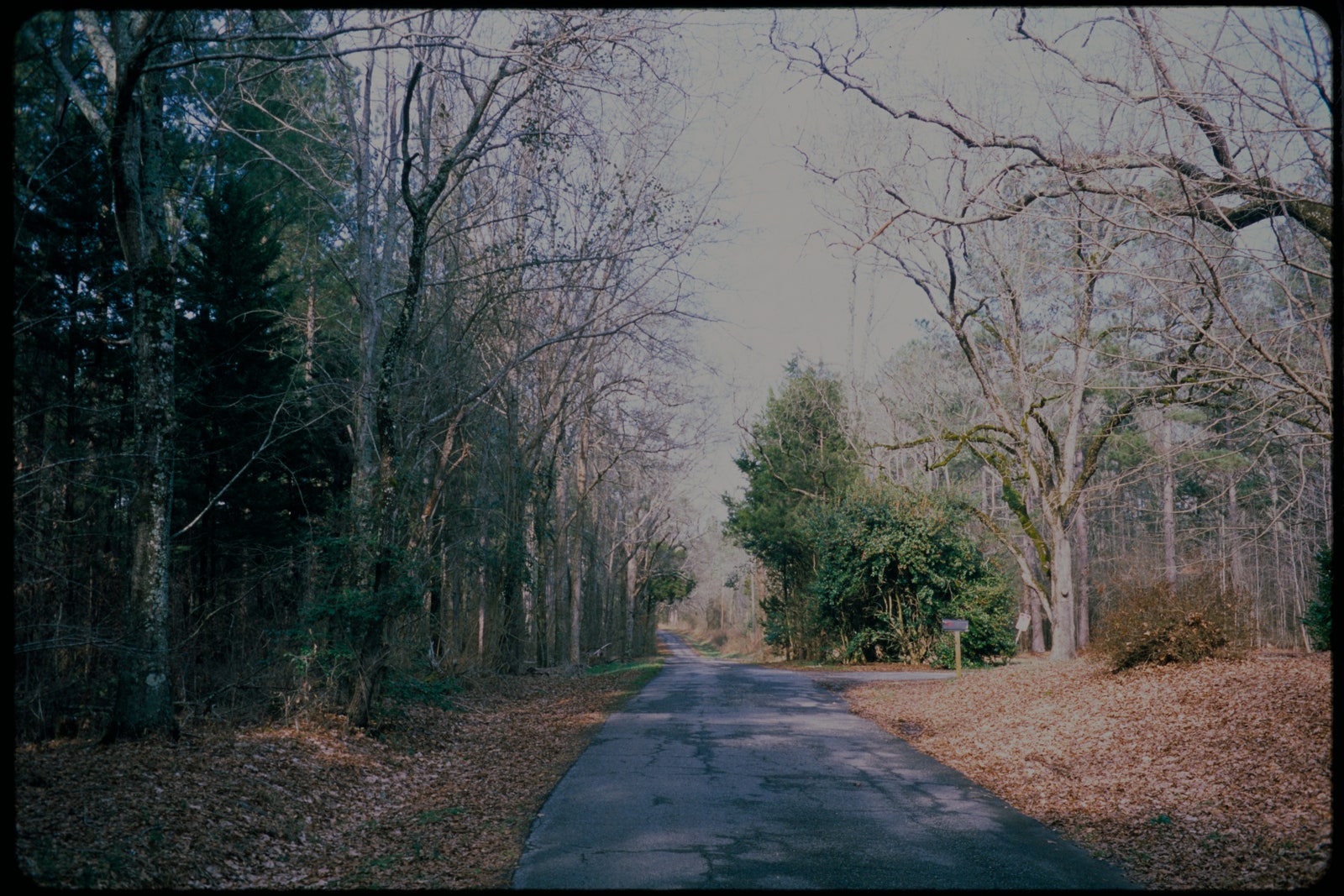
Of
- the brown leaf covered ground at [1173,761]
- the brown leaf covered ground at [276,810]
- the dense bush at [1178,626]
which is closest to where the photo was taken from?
the brown leaf covered ground at [276,810]

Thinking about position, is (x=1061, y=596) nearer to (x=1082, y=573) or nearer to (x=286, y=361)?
(x=286, y=361)

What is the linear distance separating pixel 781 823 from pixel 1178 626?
7216mm

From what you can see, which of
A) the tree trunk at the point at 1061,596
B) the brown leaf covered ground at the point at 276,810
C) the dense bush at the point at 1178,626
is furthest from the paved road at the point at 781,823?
the tree trunk at the point at 1061,596

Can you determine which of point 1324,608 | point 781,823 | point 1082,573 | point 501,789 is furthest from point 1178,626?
point 1082,573

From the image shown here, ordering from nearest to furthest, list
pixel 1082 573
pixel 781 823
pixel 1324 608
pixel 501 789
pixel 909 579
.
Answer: pixel 781 823, pixel 501 789, pixel 1324 608, pixel 909 579, pixel 1082 573

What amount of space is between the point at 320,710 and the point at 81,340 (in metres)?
6.85

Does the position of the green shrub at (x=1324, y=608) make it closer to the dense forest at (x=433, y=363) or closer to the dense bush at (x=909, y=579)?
the dense forest at (x=433, y=363)

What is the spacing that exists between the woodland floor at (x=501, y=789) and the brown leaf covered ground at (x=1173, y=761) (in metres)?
0.02

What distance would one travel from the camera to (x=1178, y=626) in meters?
11.0

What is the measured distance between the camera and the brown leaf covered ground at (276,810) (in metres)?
5.27

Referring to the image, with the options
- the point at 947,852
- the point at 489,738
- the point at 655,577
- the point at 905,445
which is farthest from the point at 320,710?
the point at 655,577

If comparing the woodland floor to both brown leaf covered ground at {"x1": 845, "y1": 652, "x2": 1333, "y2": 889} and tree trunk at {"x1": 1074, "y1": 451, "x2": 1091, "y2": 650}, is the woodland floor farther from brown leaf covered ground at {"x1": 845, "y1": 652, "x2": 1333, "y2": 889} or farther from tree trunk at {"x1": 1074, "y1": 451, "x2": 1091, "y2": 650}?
tree trunk at {"x1": 1074, "y1": 451, "x2": 1091, "y2": 650}

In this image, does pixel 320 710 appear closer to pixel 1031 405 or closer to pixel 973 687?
pixel 973 687

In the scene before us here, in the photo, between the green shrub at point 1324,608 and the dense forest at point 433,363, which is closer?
the dense forest at point 433,363
